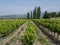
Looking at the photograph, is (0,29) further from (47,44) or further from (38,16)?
(38,16)

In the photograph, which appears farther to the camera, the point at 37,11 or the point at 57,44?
the point at 37,11

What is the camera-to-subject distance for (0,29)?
2852 centimetres

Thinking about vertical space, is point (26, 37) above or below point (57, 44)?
above

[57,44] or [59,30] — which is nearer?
[57,44]

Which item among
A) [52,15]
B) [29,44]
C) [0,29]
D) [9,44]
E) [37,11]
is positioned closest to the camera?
[29,44]

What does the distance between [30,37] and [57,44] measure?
4.06 m

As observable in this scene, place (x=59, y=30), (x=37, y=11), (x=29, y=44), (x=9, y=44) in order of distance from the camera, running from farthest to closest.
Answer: (x=37, y=11) → (x=59, y=30) → (x=9, y=44) → (x=29, y=44)

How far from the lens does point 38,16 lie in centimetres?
14988

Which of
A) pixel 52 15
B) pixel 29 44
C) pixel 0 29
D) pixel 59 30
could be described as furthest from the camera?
pixel 52 15

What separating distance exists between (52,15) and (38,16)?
42.1 ft

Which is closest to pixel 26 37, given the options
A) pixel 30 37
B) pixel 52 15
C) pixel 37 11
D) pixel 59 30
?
pixel 30 37

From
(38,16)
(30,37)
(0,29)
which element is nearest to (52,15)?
(38,16)

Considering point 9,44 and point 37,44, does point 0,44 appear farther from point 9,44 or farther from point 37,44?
point 37,44

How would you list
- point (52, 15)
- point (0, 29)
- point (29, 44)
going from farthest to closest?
point (52, 15) → point (0, 29) → point (29, 44)
